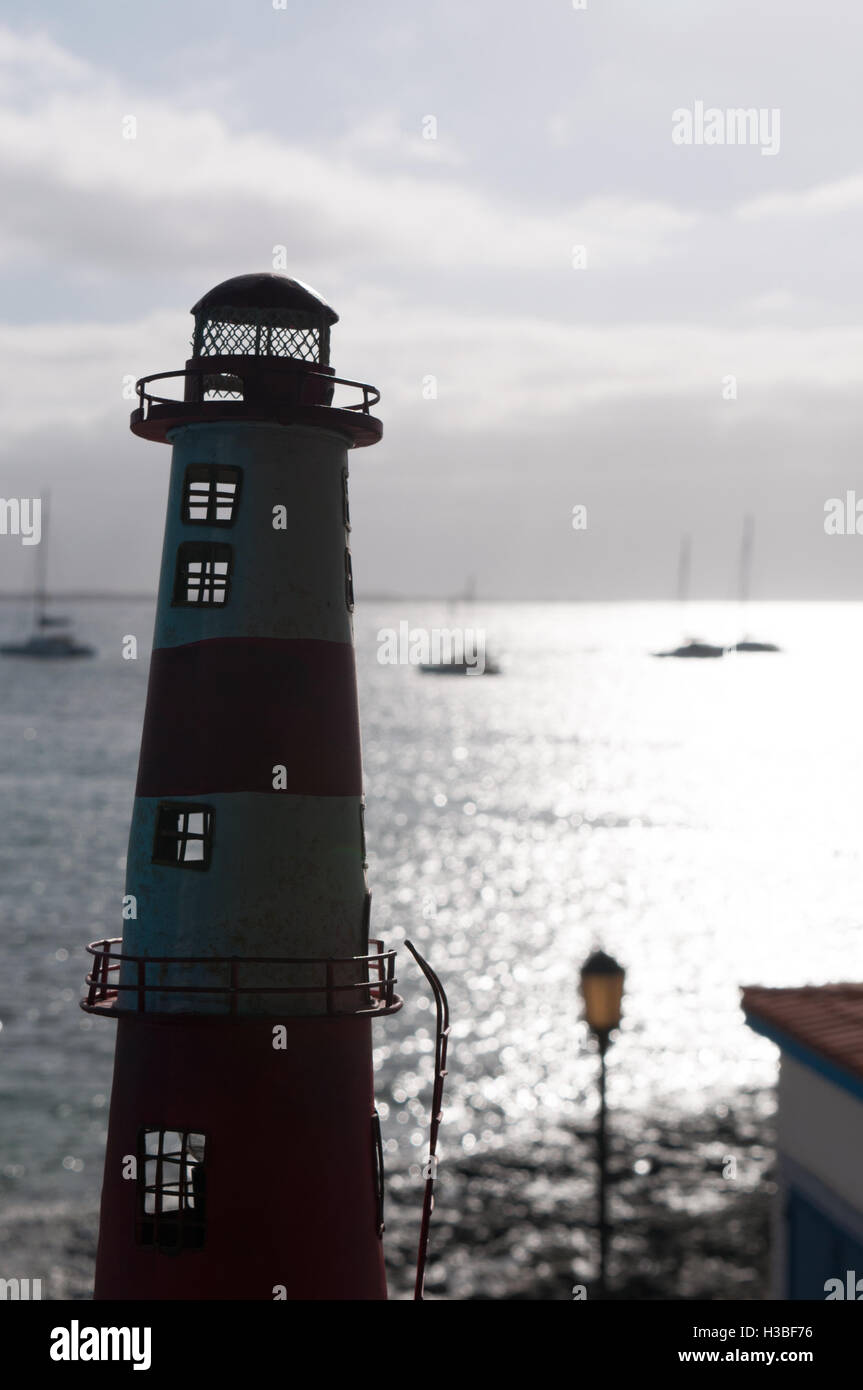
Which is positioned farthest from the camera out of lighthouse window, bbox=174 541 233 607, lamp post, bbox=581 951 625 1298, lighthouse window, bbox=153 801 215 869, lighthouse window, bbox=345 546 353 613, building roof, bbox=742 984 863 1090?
lamp post, bbox=581 951 625 1298

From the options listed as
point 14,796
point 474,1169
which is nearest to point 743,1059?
point 474,1169

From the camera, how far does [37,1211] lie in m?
45.7

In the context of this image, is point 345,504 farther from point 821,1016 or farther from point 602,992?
point 821,1016

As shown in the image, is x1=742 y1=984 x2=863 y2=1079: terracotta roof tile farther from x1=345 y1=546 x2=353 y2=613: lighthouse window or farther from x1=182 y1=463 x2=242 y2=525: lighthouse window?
x1=182 y1=463 x2=242 y2=525: lighthouse window

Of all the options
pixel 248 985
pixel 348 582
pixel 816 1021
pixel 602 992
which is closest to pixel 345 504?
pixel 348 582

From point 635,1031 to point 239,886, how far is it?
54866 mm

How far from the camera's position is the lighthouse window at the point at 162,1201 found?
14.9 metres

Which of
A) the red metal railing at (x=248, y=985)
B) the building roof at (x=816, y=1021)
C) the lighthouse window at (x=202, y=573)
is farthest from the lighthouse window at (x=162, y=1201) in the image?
the building roof at (x=816, y=1021)

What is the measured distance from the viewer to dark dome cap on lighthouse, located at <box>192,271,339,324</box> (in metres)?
16.0

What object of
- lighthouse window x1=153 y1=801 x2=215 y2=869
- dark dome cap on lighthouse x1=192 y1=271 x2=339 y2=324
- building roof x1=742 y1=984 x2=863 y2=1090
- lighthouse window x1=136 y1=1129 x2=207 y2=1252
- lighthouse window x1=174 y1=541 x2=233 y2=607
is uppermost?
dark dome cap on lighthouse x1=192 y1=271 x2=339 y2=324

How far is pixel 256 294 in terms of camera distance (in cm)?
1596

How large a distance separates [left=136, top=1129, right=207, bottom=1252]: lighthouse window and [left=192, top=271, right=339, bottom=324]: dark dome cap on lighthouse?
30.4ft

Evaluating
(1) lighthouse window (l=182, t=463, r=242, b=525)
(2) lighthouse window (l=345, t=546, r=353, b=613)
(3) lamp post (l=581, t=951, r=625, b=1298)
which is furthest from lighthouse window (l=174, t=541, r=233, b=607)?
(3) lamp post (l=581, t=951, r=625, b=1298)
